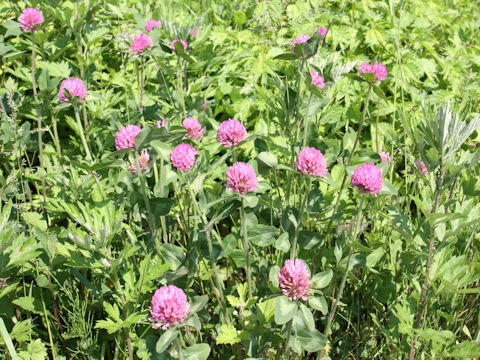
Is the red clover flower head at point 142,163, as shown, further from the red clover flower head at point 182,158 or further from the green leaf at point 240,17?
the green leaf at point 240,17

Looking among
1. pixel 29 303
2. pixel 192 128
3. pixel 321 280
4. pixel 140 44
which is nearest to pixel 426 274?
pixel 321 280

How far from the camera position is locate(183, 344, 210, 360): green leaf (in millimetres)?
1350

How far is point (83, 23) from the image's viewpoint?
8.56 ft

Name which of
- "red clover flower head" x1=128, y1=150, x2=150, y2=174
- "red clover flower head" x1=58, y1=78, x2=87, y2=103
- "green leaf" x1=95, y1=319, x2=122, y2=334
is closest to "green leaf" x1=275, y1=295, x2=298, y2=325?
"green leaf" x1=95, y1=319, x2=122, y2=334

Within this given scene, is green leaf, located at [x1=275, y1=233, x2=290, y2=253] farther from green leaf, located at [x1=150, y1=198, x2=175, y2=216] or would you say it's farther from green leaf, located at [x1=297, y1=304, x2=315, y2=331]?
green leaf, located at [x1=150, y1=198, x2=175, y2=216]

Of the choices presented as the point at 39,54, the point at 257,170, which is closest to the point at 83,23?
the point at 39,54

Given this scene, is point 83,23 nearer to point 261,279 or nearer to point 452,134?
point 261,279

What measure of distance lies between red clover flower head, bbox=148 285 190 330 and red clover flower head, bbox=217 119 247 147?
0.56 metres

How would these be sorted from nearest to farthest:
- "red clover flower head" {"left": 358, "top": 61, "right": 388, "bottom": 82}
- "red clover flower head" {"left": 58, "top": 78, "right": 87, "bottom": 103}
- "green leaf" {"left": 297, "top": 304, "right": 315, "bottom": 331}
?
"green leaf" {"left": 297, "top": 304, "right": 315, "bottom": 331}
"red clover flower head" {"left": 358, "top": 61, "right": 388, "bottom": 82}
"red clover flower head" {"left": 58, "top": 78, "right": 87, "bottom": 103}

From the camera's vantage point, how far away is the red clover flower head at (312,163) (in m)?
1.37

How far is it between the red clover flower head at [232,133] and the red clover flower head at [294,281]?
1.58 ft

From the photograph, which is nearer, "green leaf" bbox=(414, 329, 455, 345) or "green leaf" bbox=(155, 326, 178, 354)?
"green leaf" bbox=(155, 326, 178, 354)

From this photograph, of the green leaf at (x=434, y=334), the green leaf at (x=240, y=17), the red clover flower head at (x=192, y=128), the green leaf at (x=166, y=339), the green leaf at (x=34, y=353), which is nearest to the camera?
the green leaf at (x=166, y=339)

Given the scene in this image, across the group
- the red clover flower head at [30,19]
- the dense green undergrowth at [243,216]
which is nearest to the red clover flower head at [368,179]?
the dense green undergrowth at [243,216]
